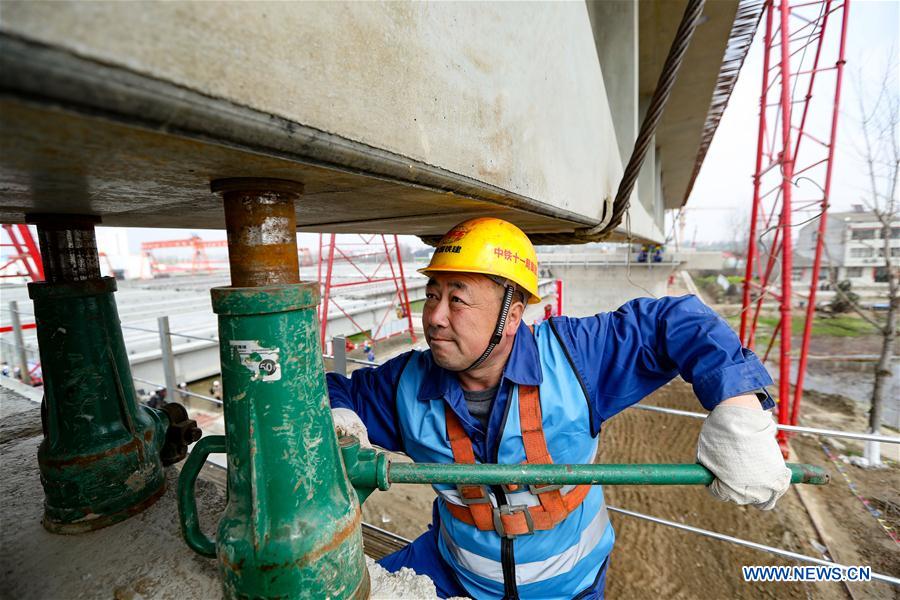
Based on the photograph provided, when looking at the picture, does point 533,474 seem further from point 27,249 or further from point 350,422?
point 27,249

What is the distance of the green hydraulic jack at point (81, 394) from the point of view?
1431 millimetres

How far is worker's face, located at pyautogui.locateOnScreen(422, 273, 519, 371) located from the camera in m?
1.68

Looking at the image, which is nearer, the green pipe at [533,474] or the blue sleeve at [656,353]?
the green pipe at [533,474]

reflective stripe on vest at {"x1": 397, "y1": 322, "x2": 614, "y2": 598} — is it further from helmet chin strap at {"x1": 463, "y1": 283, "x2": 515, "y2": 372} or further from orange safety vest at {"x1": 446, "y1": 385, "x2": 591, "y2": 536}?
helmet chin strap at {"x1": 463, "y1": 283, "x2": 515, "y2": 372}

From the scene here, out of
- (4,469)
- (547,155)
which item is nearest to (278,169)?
(547,155)

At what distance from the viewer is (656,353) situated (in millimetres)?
1736

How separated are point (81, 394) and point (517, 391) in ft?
5.38

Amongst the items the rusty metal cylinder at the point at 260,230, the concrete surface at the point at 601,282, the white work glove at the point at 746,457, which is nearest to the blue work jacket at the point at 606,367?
the white work glove at the point at 746,457

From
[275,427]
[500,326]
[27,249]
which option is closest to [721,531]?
[500,326]

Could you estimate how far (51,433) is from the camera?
1.47m

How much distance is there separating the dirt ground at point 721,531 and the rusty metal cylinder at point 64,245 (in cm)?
480

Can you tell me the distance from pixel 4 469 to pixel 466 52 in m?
2.77

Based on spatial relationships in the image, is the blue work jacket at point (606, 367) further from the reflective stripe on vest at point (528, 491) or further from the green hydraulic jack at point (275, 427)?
the green hydraulic jack at point (275, 427)

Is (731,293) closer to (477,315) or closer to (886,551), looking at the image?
(886,551)
